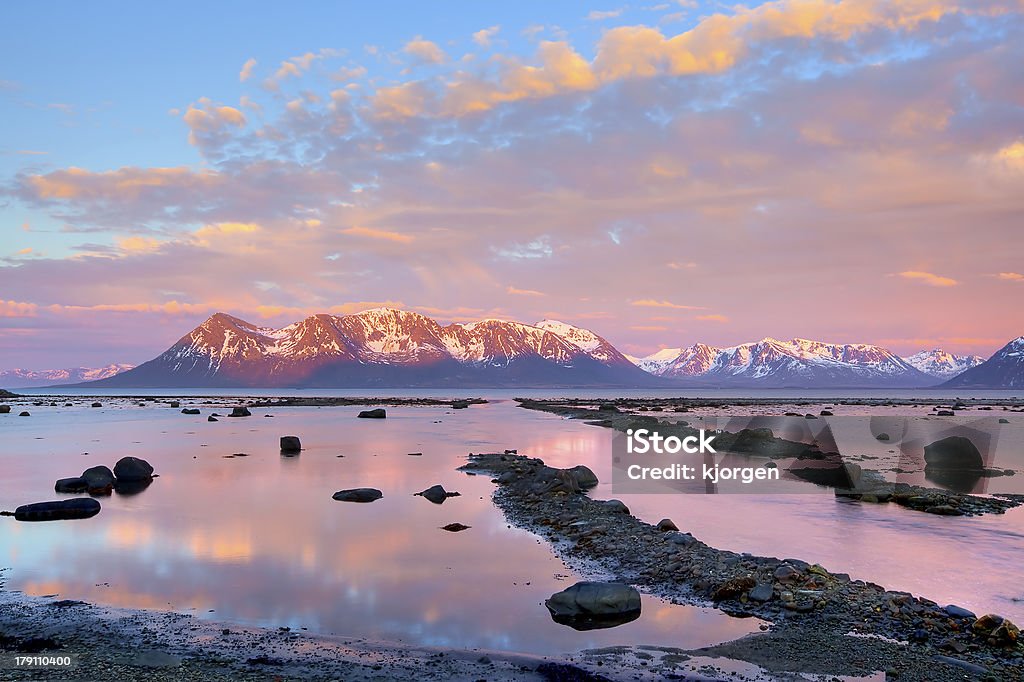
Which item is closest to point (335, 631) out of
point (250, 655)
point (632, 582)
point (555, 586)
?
point (250, 655)

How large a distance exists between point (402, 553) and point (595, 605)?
351 inches

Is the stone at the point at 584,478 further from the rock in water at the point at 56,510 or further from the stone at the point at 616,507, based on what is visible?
the rock in water at the point at 56,510

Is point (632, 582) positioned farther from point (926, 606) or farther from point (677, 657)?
point (926, 606)

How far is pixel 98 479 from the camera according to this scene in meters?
38.6

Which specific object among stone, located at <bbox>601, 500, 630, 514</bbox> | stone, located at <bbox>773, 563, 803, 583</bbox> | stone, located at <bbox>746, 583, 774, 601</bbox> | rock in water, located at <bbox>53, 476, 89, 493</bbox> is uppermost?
stone, located at <bbox>773, 563, 803, 583</bbox>

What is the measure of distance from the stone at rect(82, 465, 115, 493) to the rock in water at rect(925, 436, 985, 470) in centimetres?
5110

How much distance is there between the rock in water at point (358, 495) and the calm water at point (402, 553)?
91 cm

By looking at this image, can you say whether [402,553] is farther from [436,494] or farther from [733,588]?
[436,494]

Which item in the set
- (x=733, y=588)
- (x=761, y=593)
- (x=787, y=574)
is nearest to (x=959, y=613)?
(x=787, y=574)

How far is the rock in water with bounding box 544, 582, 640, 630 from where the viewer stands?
661 inches

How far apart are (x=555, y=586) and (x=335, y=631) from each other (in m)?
6.44

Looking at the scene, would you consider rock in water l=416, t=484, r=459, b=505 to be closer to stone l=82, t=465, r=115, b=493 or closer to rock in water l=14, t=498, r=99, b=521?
rock in water l=14, t=498, r=99, b=521

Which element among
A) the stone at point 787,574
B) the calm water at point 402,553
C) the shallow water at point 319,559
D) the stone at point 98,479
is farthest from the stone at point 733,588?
the stone at point 98,479

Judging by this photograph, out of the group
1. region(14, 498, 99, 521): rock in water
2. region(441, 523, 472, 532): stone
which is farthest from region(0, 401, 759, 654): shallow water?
region(14, 498, 99, 521): rock in water
